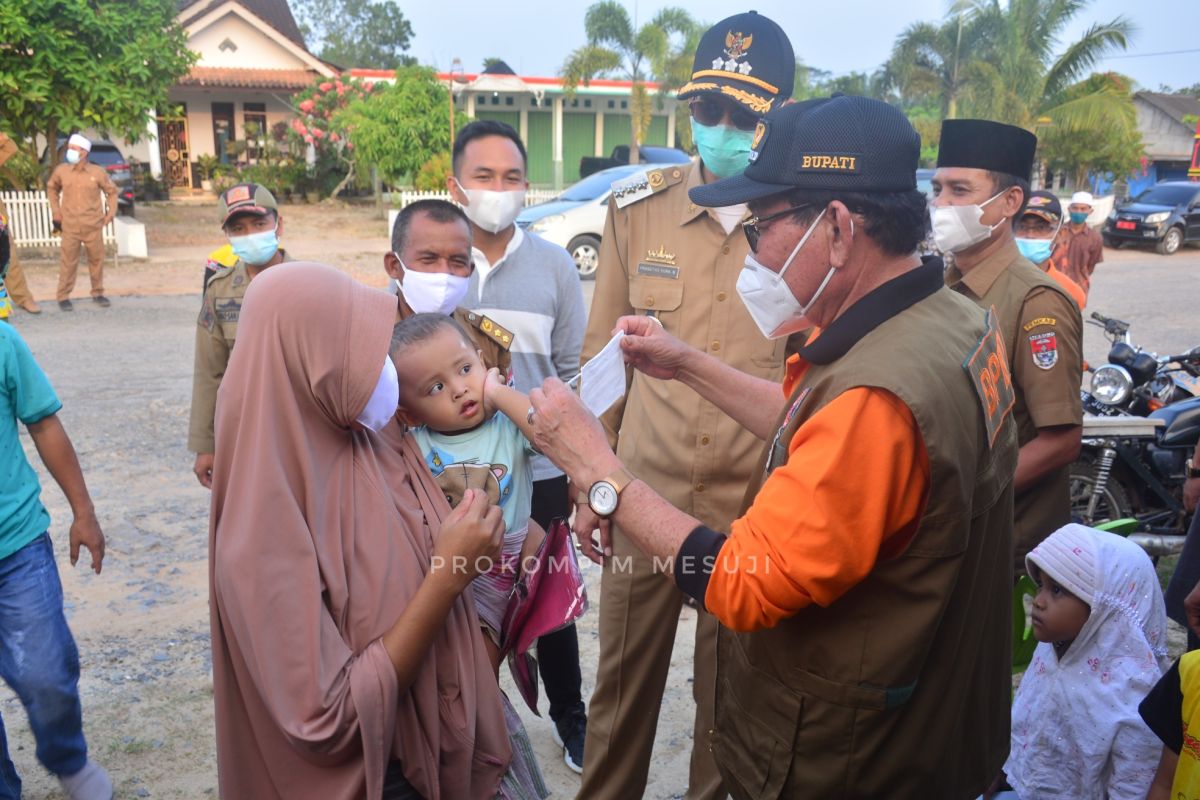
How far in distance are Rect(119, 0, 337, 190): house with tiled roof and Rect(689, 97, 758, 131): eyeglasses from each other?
84.0ft

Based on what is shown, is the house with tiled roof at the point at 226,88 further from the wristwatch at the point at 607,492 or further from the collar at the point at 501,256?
the wristwatch at the point at 607,492

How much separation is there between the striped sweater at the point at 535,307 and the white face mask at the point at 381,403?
55.9 inches

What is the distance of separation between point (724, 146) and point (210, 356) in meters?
2.33

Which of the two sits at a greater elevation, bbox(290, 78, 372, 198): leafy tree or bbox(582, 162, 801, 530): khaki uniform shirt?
bbox(290, 78, 372, 198): leafy tree

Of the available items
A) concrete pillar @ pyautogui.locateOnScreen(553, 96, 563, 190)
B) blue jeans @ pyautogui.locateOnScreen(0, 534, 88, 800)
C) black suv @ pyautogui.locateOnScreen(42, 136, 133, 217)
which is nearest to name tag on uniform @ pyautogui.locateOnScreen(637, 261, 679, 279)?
blue jeans @ pyautogui.locateOnScreen(0, 534, 88, 800)

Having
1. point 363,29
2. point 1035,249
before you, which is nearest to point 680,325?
point 1035,249

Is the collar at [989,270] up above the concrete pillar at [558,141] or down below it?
below

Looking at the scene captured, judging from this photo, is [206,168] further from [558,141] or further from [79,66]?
[79,66]

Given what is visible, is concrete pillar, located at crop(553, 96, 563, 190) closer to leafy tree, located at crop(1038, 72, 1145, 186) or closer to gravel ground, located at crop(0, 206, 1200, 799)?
leafy tree, located at crop(1038, 72, 1145, 186)

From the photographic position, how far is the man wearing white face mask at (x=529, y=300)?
3.50 m

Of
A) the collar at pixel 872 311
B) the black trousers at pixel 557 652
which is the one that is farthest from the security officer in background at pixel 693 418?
the collar at pixel 872 311

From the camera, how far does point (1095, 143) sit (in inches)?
1014

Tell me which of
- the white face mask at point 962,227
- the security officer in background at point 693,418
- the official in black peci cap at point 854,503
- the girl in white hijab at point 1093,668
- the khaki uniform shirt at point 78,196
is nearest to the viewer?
the official in black peci cap at point 854,503

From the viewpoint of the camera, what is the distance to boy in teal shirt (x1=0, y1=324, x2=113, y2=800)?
2834 mm
